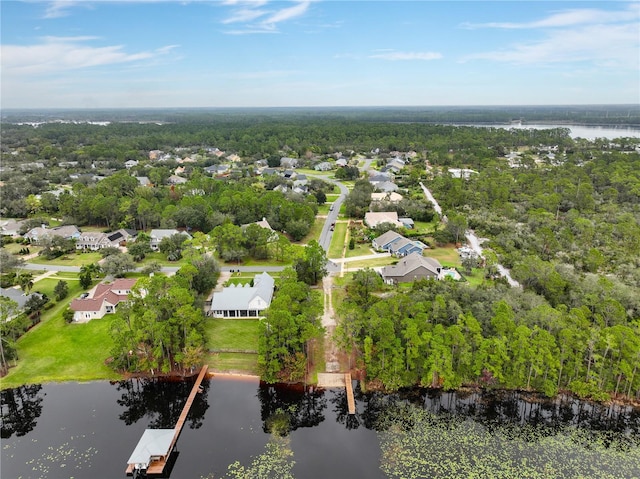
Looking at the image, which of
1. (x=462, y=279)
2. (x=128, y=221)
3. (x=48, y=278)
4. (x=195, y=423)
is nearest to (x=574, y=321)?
(x=462, y=279)

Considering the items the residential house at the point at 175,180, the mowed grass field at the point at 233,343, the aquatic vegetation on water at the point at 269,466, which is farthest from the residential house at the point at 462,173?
the aquatic vegetation on water at the point at 269,466

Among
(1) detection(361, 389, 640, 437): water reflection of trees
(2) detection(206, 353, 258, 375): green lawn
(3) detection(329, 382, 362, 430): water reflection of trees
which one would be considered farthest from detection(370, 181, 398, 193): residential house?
(3) detection(329, 382, 362, 430): water reflection of trees

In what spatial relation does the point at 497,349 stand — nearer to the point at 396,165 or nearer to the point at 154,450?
the point at 154,450

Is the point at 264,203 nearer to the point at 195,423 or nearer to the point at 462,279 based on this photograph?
the point at 462,279

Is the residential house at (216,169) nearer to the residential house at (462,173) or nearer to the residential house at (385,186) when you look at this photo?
the residential house at (385,186)

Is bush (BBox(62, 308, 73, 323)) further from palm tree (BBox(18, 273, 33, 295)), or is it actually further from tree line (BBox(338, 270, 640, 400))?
tree line (BBox(338, 270, 640, 400))

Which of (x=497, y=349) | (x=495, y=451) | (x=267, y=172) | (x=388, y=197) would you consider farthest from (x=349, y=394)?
(x=267, y=172)
